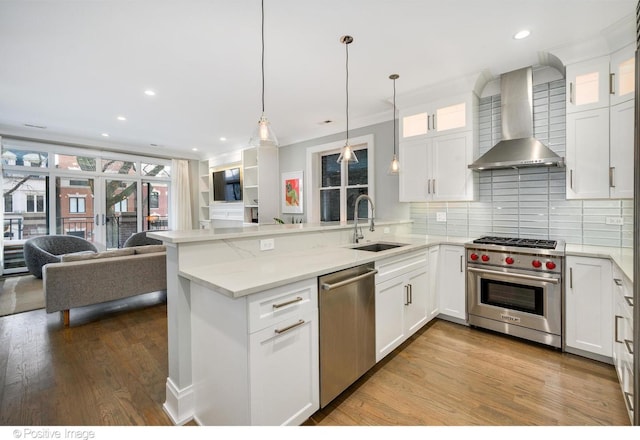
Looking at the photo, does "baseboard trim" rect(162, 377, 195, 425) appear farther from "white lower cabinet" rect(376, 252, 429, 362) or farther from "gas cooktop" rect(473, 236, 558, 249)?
"gas cooktop" rect(473, 236, 558, 249)

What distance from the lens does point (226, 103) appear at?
150 inches

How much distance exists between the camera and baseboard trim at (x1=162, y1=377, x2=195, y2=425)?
68.0 inches

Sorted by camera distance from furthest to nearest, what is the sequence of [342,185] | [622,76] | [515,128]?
[342,185] < [515,128] < [622,76]

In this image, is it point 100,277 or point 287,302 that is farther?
point 100,277

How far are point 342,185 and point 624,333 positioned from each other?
366 centimetres

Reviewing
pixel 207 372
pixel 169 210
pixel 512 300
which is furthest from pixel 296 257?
pixel 169 210

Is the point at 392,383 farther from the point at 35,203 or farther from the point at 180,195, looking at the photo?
the point at 35,203

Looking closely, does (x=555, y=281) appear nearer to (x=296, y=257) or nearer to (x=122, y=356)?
(x=296, y=257)

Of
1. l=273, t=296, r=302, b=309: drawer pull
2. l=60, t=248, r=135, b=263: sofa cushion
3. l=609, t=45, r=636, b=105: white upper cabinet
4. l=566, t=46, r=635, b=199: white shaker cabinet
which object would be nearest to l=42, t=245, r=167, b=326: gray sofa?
l=60, t=248, r=135, b=263: sofa cushion

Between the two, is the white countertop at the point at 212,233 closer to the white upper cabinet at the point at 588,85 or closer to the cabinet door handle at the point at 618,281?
the cabinet door handle at the point at 618,281

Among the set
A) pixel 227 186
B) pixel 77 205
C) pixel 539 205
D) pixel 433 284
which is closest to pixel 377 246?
pixel 433 284

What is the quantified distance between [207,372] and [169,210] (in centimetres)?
643

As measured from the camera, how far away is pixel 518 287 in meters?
2.63

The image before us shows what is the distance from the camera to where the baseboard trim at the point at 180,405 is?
1727 millimetres
